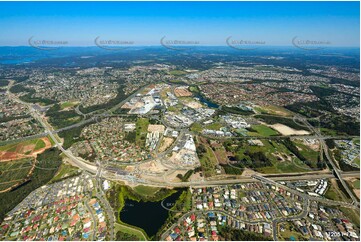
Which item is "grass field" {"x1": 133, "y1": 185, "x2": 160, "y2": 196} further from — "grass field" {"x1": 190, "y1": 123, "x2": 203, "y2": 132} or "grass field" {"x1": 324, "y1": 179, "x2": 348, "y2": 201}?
"grass field" {"x1": 324, "y1": 179, "x2": 348, "y2": 201}

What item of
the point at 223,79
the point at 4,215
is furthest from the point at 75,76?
the point at 4,215

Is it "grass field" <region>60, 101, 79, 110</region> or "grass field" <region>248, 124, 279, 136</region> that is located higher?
"grass field" <region>60, 101, 79, 110</region>

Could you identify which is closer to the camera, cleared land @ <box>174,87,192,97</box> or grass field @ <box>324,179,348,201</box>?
grass field @ <box>324,179,348,201</box>

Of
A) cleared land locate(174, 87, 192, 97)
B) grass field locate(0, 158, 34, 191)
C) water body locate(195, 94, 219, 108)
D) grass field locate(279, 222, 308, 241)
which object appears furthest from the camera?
cleared land locate(174, 87, 192, 97)

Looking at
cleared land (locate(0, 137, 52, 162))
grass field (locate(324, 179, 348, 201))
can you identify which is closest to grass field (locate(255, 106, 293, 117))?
grass field (locate(324, 179, 348, 201))

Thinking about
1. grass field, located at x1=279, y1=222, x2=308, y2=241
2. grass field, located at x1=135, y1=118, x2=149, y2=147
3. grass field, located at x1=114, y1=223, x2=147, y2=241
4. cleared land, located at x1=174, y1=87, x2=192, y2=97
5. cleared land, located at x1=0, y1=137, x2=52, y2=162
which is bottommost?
grass field, located at x1=114, y1=223, x2=147, y2=241

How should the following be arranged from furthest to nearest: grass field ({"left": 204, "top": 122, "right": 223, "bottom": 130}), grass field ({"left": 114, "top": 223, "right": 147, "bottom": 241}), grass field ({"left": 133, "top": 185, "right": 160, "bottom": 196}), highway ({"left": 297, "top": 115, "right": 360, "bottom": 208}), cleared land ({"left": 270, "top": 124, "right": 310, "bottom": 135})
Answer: grass field ({"left": 204, "top": 122, "right": 223, "bottom": 130}), cleared land ({"left": 270, "top": 124, "right": 310, "bottom": 135}), grass field ({"left": 133, "top": 185, "right": 160, "bottom": 196}), highway ({"left": 297, "top": 115, "right": 360, "bottom": 208}), grass field ({"left": 114, "top": 223, "right": 147, "bottom": 241})

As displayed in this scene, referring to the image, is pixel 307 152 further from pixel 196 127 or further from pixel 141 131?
pixel 141 131

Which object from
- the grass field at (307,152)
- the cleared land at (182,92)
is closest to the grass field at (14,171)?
the grass field at (307,152)

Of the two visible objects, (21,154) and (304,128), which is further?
(304,128)

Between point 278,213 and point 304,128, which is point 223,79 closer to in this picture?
point 304,128
